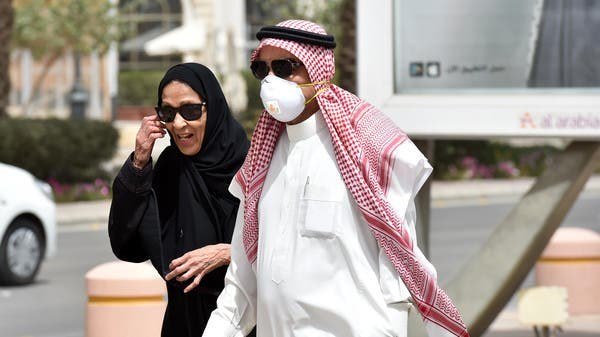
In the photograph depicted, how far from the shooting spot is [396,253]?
436 cm

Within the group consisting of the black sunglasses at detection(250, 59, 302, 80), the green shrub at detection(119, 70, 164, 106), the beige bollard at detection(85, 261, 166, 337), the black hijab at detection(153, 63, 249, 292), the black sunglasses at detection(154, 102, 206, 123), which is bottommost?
the green shrub at detection(119, 70, 164, 106)

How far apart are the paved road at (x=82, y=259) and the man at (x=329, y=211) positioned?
19.4 feet

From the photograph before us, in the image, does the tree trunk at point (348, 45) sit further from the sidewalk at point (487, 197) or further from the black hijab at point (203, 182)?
the black hijab at point (203, 182)

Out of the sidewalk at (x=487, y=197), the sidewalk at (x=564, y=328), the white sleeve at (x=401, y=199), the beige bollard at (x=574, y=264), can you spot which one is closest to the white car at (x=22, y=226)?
the sidewalk at (x=487, y=197)

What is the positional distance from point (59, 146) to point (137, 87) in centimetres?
2910

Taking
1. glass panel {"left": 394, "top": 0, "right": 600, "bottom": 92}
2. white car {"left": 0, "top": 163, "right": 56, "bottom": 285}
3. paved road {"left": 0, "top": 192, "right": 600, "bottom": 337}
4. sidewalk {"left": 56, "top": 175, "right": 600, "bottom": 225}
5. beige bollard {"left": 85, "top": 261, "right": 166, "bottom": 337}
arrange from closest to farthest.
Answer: glass panel {"left": 394, "top": 0, "right": 600, "bottom": 92}
beige bollard {"left": 85, "top": 261, "right": 166, "bottom": 337}
paved road {"left": 0, "top": 192, "right": 600, "bottom": 337}
white car {"left": 0, "top": 163, "right": 56, "bottom": 285}
sidewalk {"left": 56, "top": 175, "right": 600, "bottom": 225}

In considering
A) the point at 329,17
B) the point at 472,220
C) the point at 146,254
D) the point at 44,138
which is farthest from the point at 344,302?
the point at 329,17

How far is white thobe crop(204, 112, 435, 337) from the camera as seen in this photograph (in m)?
4.38

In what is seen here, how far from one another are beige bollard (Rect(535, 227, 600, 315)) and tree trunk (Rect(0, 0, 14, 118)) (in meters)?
15.3

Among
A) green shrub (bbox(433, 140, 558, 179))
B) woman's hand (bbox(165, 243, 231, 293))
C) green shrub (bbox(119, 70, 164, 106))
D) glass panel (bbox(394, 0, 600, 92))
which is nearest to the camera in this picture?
woman's hand (bbox(165, 243, 231, 293))

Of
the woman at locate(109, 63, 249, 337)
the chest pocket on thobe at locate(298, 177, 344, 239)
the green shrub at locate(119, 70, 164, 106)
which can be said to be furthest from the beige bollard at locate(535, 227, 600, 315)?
the green shrub at locate(119, 70, 164, 106)

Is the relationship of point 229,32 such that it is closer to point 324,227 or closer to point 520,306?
point 520,306

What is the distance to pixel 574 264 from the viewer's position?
1126cm

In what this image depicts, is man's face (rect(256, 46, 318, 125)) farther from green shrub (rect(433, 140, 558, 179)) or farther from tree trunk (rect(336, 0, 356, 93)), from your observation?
A: green shrub (rect(433, 140, 558, 179))
